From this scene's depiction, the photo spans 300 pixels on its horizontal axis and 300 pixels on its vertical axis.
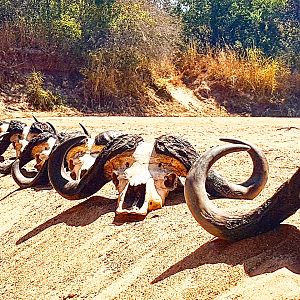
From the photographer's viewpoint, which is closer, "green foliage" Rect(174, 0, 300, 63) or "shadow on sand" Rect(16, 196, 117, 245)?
"shadow on sand" Rect(16, 196, 117, 245)

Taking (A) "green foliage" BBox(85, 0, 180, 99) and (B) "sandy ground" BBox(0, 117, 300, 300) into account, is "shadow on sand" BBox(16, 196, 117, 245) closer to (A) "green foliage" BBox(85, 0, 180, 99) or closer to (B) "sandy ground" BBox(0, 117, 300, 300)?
(B) "sandy ground" BBox(0, 117, 300, 300)

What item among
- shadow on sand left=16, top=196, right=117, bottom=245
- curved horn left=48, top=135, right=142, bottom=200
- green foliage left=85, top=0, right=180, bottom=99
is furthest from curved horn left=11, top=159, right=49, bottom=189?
green foliage left=85, top=0, right=180, bottom=99

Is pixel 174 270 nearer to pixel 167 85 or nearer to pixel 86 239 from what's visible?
pixel 86 239

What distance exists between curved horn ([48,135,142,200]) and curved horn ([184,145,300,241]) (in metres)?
1.59

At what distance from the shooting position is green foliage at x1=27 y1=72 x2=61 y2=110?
18.1 meters

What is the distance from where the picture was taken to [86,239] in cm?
452

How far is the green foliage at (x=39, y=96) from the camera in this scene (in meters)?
18.1

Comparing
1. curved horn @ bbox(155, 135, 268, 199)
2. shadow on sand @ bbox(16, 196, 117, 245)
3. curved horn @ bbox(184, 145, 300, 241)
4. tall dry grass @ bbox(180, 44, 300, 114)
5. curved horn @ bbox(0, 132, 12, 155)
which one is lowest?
tall dry grass @ bbox(180, 44, 300, 114)

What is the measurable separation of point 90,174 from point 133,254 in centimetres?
145

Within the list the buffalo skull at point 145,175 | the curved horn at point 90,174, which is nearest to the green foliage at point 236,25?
the curved horn at point 90,174

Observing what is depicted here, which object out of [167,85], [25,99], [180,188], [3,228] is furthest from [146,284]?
[167,85]

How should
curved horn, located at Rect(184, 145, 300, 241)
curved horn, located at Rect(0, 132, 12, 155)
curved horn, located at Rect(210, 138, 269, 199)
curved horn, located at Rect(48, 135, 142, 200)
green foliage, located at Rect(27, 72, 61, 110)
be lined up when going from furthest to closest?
green foliage, located at Rect(27, 72, 61, 110) < curved horn, located at Rect(0, 132, 12, 155) < curved horn, located at Rect(48, 135, 142, 200) < curved horn, located at Rect(210, 138, 269, 199) < curved horn, located at Rect(184, 145, 300, 241)

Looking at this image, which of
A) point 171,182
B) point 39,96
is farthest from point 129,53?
point 171,182

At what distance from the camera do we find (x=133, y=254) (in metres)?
3.99
